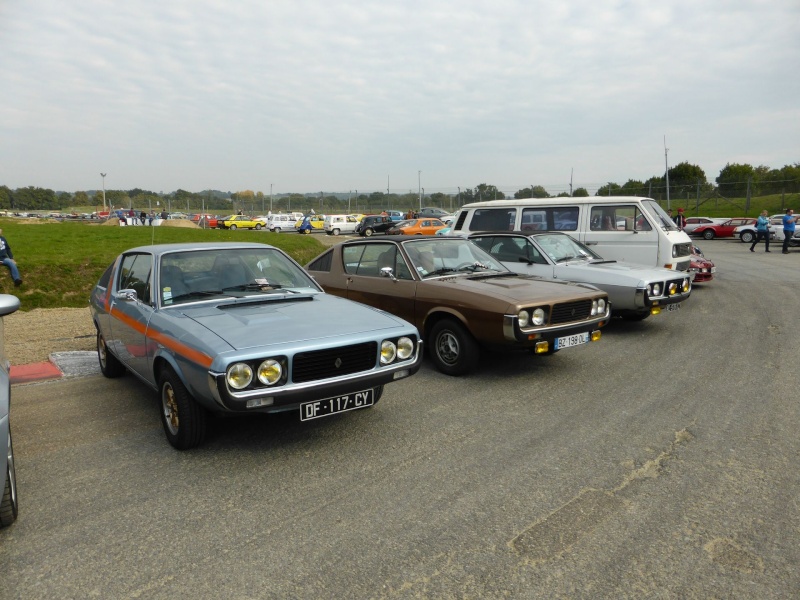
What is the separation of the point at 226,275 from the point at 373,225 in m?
34.5

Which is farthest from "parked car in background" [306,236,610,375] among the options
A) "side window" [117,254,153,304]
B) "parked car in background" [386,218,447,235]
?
"parked car in background" [386,218,447,235]

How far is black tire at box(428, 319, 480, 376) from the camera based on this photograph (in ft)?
19.7

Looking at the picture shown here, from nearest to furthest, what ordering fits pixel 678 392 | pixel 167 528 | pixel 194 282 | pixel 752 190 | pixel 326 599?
pixel 326 599, pixel 167 528, pixel 194 282, pixel 678 392, pixel 752 190

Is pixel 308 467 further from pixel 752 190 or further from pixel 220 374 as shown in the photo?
pixel 752 190

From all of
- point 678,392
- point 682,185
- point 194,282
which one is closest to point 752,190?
point 682,185

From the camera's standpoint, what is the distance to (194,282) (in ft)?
16.2

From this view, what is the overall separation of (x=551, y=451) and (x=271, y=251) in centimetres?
314

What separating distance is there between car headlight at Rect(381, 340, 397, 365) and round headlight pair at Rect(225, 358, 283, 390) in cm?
81

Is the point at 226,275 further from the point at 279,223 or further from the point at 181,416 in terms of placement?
the point at 279,223

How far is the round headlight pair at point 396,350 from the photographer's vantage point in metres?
4.26

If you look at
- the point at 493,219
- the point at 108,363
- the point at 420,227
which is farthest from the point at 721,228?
the point at 108,363

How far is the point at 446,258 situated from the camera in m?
7.05

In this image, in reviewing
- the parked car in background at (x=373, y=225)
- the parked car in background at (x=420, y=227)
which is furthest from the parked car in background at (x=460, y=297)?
the parked car in background at (x=373, y=225)

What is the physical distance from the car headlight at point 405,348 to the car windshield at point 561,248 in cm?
472
